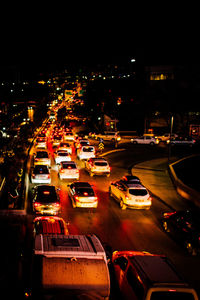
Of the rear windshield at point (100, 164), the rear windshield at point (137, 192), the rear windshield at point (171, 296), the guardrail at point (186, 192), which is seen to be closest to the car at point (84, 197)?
the rear windshield at point (137, 192)

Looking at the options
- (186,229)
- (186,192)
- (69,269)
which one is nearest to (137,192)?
(186,229)

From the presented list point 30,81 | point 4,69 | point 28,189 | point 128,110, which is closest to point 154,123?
point 128,110

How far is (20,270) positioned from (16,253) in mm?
1795

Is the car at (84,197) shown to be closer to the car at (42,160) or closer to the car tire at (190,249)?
the car tire at (190,249)

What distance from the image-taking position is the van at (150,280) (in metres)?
6.77

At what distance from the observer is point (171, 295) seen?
6.75 metres

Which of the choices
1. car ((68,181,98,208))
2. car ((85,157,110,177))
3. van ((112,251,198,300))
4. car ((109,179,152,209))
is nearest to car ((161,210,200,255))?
car ((109,179,152,209))

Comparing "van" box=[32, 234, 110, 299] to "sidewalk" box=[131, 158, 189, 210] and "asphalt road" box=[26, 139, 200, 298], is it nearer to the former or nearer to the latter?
"asphalt road" box=[26, 139, 200, 298]

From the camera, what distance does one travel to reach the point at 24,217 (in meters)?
16.2

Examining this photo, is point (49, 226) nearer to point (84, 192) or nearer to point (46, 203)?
point (46, 203)

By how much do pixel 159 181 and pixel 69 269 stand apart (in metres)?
19.7

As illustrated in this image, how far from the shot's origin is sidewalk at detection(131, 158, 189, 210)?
2086 centimetres

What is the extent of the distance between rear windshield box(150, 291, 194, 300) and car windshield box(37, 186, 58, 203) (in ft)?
33.4

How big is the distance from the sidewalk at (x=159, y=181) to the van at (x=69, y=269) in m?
13.0
